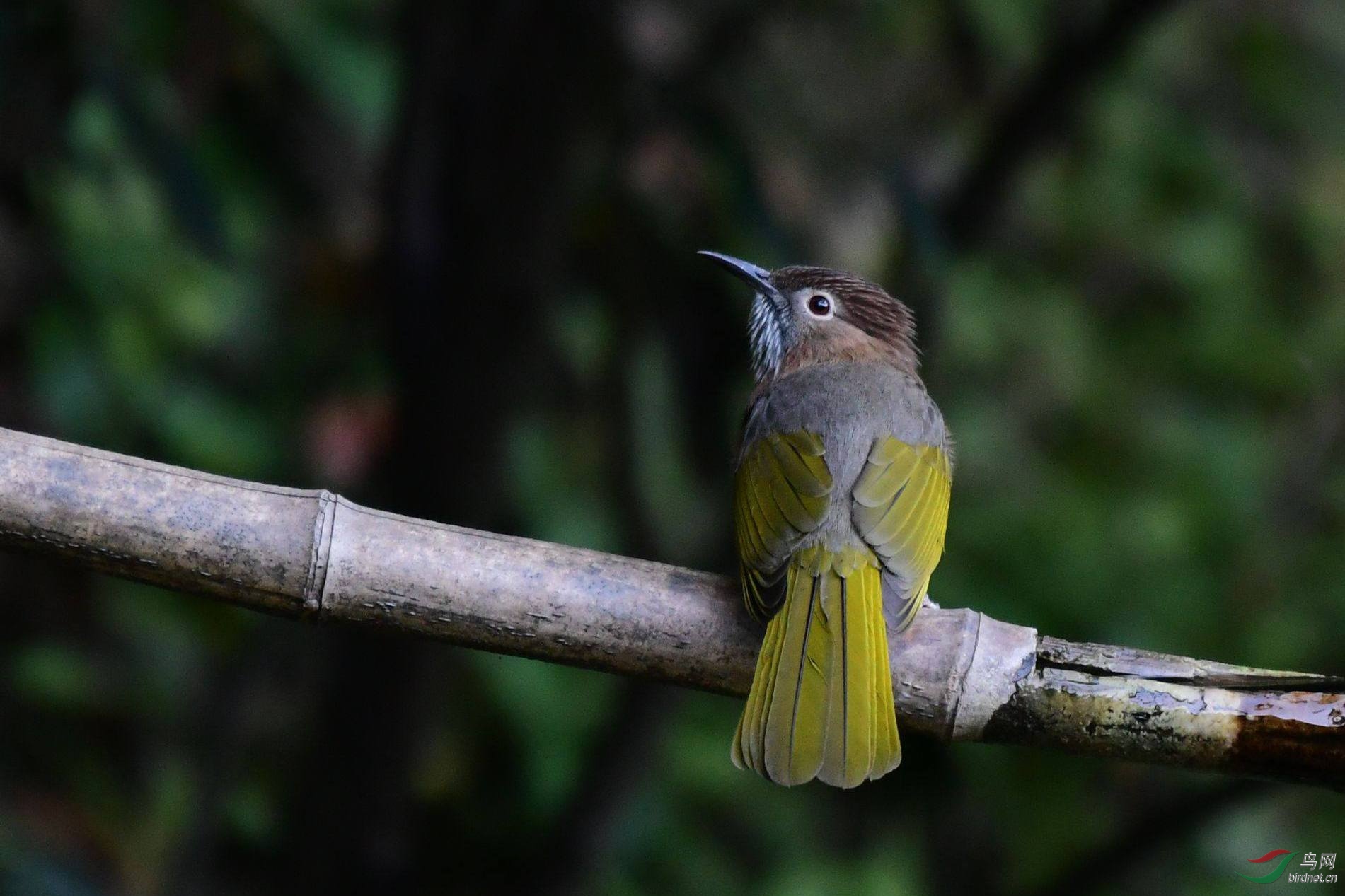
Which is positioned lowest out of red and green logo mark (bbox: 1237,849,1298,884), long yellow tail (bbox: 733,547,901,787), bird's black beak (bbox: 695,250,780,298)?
long yellow tail (bbox: 733,547,901,787)

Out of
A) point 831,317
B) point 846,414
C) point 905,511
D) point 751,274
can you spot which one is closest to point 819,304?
point 831,317

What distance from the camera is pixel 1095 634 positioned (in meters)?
5.04

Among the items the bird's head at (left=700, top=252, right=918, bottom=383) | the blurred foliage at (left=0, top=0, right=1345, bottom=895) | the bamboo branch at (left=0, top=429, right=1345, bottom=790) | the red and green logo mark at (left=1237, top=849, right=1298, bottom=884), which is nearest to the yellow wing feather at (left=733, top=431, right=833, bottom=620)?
the bamboo branch at (left=0, top=429, right=1345, bottom=790)

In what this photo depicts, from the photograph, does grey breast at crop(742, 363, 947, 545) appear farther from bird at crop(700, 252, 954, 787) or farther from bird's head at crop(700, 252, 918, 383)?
bird's head at crop(700, 252, 918, 383)

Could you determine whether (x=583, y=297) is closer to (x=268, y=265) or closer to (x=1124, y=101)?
(x=268, y=265)

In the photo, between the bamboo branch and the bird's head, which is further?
the bird's head

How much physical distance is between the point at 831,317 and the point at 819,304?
50 mm

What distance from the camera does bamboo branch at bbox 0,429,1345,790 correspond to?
2432 mm

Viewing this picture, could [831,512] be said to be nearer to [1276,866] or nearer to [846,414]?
[846,414]

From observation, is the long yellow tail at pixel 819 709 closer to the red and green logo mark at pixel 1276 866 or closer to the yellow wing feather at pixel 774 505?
the yellow wing feather at pixel 774 505

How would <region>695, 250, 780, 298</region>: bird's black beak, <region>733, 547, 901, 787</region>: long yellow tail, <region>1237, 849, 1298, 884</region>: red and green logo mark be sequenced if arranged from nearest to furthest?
<region>733, 547, 901, 787</region>: long yellow tail → <region>695, 250, 780, 298</region>: bird's black beak → <region>1237, 849, 1298, 884</region>: red and green logo mark

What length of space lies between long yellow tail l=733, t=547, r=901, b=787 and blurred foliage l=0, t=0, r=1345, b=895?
1.77 m

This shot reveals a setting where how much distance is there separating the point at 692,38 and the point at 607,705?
2.62 m

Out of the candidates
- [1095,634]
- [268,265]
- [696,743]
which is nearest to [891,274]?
[1095,634]
